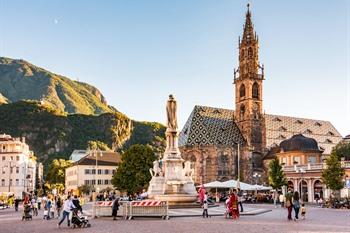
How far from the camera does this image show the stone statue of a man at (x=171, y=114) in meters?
39.3

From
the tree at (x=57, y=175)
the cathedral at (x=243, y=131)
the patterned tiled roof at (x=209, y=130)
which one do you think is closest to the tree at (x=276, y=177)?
the cathedral at (x=243, y=131)

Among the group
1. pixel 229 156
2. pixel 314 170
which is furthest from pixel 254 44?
pixel 314 170

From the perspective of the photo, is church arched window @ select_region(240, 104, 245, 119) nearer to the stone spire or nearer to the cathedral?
the cathedral

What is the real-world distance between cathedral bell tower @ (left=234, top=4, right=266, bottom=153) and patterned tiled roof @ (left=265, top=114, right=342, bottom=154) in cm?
441

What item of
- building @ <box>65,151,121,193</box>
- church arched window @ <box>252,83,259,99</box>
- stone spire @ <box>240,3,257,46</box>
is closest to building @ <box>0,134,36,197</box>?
building @ <box>65,151,121,193</box>

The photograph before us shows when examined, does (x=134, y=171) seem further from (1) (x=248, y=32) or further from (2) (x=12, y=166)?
(1) (x=248, y=32)

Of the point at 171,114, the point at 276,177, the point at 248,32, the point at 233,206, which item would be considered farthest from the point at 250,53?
the point at 233,206

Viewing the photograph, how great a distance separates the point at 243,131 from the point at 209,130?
9101 mm

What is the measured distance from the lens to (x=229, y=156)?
101000 millimetres

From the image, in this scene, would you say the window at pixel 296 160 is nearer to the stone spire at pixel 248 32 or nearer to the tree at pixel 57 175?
the stone spire at pixel 248 32

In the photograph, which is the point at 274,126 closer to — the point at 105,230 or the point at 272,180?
the point at 272,180

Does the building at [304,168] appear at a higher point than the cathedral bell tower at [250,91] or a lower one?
lower

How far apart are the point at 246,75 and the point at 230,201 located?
273 feet

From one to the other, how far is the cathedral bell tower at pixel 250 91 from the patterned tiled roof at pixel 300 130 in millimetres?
4407
